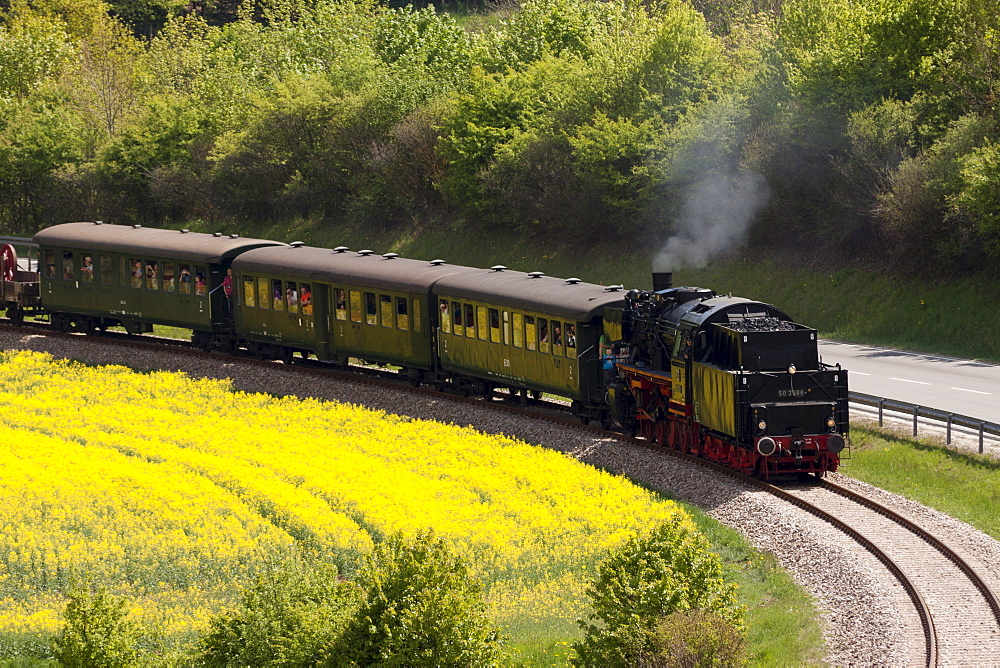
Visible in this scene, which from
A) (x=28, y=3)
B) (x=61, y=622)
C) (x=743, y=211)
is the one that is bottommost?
(x=61, y=622)

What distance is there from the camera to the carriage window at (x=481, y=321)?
33719 mm

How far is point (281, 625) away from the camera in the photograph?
1666 centimetres

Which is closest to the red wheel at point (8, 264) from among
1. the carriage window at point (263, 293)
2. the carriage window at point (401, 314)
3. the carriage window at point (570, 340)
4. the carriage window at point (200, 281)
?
the carriage window at point (200, 281)

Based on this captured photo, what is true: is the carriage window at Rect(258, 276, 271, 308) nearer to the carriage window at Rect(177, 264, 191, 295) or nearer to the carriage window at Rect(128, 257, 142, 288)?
the carriage window at Rect(177, 264, 191, 295)

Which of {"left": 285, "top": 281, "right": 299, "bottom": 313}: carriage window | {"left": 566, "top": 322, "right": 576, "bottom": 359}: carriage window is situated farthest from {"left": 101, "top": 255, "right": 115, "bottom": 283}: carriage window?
{"left": 566, "top": 322, "right": 576, "bottom": 359}: carriage window

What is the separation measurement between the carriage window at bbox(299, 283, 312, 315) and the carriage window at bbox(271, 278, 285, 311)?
814 millimetres

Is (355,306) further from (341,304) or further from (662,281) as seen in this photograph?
(662,281)

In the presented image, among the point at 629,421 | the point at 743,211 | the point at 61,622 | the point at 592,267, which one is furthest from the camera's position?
the point at 592,267

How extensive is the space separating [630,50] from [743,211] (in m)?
11.7

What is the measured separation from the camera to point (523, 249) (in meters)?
61.9

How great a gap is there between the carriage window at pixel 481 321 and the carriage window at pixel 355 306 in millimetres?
4996

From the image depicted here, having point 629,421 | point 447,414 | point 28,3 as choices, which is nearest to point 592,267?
point 447,414

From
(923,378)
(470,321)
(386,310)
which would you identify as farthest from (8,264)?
(923,378)

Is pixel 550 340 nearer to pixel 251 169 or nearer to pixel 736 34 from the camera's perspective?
pixel 736 34
